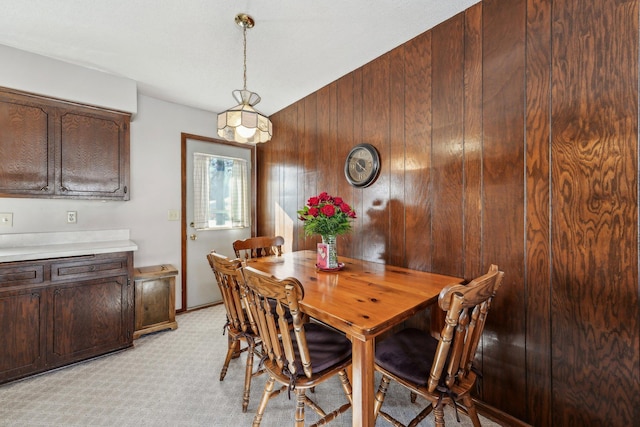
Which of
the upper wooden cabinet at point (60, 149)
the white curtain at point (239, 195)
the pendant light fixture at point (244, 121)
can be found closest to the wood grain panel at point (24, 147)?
the upper wooden cabinet at point (60, 149)

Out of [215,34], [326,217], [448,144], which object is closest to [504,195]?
[448,144]

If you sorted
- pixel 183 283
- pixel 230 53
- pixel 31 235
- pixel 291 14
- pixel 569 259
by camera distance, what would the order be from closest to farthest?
pixel 569 259, pixel 291 14, pixel 230 53, pixel 31 235, pixel 183 283

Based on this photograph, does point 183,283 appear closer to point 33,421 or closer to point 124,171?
point 124,171

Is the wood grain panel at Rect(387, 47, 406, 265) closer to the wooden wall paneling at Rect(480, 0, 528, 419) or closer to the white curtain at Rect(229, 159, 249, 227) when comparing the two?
the wooden wall paneling at Rect(480, 0, 528, 419)

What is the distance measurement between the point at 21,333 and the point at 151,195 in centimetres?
156

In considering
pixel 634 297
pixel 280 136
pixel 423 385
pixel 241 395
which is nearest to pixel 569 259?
pixel 634 297

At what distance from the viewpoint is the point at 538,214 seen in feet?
4.78

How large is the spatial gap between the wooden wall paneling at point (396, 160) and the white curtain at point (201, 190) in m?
2.38

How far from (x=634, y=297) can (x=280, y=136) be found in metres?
3.28

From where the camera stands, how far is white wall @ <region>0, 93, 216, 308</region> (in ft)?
8.91

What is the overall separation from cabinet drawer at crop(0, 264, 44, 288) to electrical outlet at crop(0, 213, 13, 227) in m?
0.65

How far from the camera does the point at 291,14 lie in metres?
1.77

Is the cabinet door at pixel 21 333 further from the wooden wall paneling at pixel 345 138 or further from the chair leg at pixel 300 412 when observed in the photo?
the wooden wall paneling at pixel 345 138

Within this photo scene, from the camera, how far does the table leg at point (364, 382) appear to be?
1.10 metres
